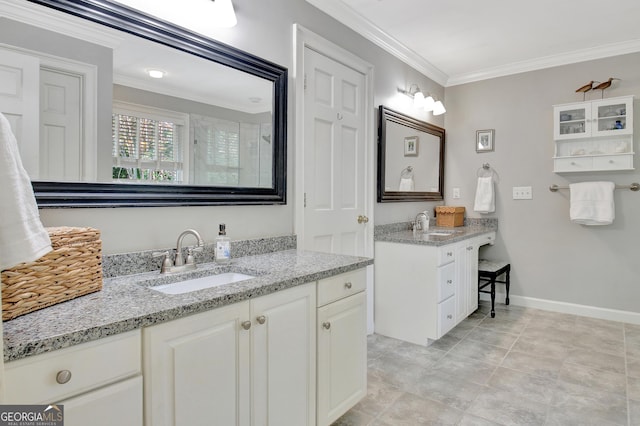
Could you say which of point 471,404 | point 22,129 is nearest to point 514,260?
point 471,404

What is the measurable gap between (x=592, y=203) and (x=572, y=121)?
78cm

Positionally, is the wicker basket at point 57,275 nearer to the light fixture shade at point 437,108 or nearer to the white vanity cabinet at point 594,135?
the light fixture shade at point 437,108

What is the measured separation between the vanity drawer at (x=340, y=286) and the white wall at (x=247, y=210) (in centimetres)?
60

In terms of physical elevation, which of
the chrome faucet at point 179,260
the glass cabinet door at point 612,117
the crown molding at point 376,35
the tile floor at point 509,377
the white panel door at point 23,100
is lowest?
the tile floor at point 509,377

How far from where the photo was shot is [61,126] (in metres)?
1.34

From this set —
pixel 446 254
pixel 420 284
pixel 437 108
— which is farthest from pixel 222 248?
pixel 437 108

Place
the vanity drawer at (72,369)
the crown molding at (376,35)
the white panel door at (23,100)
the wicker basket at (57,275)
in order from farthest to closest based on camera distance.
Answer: the crown molding at (376,35), the white panel door at (23,100), the wicker basket at (57,275), the vanity drawer at (72,369)

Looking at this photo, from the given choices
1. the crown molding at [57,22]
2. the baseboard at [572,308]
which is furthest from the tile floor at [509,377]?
the crown molding at [57,22]

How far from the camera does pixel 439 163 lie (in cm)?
411

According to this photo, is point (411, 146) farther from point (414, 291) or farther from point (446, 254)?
point (414, 291)

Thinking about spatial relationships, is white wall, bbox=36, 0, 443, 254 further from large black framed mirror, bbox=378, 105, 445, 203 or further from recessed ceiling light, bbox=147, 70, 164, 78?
recessed ceiling light, bbox=147, 70, 164, 78

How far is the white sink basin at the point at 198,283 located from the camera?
1.52 meters

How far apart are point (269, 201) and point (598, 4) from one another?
2696 millimetres

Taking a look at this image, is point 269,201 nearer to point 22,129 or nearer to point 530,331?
point 22,129
